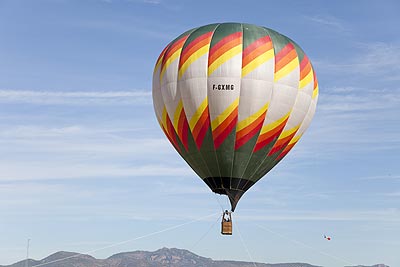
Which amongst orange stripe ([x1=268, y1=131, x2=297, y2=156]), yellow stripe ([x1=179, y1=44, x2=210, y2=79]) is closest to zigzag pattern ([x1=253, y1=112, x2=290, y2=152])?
orange stripe ([x1=268, y1=131, x2=297, y2=156])

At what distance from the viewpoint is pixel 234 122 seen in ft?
198

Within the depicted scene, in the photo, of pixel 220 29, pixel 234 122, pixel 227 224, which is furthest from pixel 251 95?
pixel 227 224

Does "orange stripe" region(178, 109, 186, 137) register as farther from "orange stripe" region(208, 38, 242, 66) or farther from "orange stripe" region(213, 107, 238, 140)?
"orange stripe" region(208, 38, 242, 66)

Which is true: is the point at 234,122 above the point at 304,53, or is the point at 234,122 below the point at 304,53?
below

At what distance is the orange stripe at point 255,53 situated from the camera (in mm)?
59906

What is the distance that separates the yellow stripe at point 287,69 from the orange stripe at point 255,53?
7.93 feet

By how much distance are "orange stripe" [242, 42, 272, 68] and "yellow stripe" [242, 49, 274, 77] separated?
0.70 feet

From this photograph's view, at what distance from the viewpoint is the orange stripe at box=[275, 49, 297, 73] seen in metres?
61.0

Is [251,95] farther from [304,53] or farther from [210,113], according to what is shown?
[304,53]

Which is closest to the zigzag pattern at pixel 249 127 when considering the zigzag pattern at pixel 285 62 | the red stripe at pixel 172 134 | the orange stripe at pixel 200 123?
the orange stripe at pixel 200 123

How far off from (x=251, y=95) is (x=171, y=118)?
8407 millimetres

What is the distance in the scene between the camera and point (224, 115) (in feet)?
197

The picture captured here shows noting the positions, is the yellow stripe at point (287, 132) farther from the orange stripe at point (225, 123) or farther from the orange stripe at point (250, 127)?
the orange stripe at point (225, 123)

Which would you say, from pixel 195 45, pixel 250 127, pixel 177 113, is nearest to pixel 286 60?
pixel 250 127
